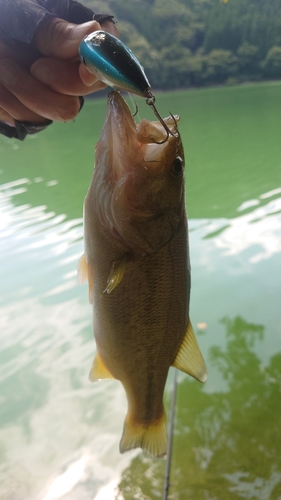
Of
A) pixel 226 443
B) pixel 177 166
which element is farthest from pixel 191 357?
pixel 226 443

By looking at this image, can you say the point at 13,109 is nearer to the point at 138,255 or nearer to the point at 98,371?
the point at 138,255

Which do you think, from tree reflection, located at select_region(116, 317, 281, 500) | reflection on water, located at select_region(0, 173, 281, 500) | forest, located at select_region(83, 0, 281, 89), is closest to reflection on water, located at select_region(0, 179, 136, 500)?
reflection on water, located at select_region(0, 173, 281, 500)

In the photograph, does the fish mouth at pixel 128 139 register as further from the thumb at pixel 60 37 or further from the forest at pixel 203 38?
the forest at pixel 203 38

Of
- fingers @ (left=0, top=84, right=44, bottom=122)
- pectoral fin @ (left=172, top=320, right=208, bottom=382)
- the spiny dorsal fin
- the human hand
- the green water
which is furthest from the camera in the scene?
the green water

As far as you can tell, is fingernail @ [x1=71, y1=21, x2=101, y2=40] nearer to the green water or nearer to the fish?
the fish

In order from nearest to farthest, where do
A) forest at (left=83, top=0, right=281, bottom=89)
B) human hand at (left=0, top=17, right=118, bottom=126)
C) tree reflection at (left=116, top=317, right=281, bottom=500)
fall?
human hand at (left=0, top=17, right=118, bottom=126)
tree reflection at (left=116, top=317, right=281, bottom=500)
forest at (left=83, top=0, right=281, bottom=89)

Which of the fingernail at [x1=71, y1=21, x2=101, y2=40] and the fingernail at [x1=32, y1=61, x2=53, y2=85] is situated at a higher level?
the fingernail at [x1=71, y1=21, x2=101, y2=40]

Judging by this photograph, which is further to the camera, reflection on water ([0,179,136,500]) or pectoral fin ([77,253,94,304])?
reflection on water ([0,179,136,500])

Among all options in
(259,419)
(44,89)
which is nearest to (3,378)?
(259,419)

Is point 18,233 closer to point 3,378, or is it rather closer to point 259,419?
point 3,378
